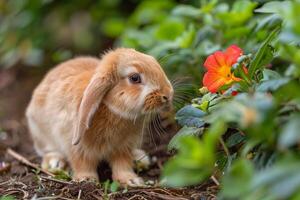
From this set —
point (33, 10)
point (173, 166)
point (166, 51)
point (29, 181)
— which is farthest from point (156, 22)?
point (173, 166)

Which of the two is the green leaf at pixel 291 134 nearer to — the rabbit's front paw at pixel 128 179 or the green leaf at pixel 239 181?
the green leaf at pixel 239 181

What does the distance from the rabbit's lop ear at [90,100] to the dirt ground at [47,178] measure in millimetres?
340

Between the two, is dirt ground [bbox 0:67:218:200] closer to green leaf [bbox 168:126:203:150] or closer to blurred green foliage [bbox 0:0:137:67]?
green leaf [bbox 168:126:203:150]

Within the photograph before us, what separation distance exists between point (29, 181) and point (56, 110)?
0.61 metres

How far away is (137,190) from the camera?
3.84 metres

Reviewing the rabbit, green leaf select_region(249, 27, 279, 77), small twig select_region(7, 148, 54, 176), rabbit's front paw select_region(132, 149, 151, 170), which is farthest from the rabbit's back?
green leaf select_region(249, 27, 279, 77)

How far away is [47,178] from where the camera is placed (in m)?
3.97

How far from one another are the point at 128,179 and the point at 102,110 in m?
0.57

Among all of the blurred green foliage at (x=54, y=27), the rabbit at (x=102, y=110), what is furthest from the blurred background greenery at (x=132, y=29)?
the rabbit at (x=102, y=110)

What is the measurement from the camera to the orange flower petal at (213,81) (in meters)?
3.44

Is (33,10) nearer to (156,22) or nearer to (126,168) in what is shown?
(156,22)

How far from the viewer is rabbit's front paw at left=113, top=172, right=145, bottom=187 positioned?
4.22 m

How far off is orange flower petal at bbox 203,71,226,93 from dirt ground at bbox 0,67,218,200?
2.29 feet

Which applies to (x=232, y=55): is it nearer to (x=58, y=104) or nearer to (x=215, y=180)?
(x=215, y=180)
